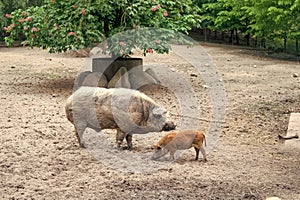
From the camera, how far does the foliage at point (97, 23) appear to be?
9789 millimetres

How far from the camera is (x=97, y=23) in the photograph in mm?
10102

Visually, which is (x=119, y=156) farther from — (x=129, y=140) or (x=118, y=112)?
(x=118, y=112)

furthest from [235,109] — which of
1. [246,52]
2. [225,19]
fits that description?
[225,19]

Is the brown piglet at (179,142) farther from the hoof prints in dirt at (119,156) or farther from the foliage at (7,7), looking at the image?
the foliage at (7,7)

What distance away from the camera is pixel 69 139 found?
6461mm

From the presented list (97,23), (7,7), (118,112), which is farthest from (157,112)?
(7,7)

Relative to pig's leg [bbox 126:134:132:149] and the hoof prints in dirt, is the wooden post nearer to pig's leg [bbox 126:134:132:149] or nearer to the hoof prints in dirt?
the hoof prints in dirt

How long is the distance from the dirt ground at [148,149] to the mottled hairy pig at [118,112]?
1.04 ft

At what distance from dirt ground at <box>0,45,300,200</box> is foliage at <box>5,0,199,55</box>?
100cm

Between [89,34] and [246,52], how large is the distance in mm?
11494

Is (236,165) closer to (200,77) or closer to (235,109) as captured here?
(235,109)

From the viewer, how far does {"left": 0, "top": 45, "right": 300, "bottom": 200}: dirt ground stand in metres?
4.60

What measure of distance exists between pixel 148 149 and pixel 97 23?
15.4 feet

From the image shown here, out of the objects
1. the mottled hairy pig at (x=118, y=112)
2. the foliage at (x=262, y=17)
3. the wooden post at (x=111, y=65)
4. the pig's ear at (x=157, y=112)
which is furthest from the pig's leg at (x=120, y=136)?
the foliage at (x=262, y=17)
